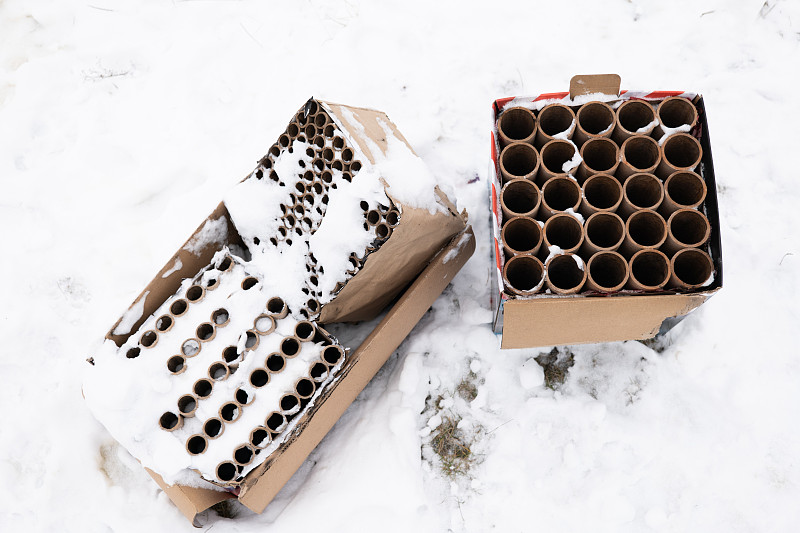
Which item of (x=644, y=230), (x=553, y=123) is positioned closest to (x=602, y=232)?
(x=644, y=230)

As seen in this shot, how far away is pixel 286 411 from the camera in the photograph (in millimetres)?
1287

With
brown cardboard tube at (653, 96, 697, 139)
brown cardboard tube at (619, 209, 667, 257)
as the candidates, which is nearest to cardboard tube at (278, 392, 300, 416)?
brown cardboard tube at (619, 209, 667, 257)

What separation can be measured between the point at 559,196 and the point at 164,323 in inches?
45.8

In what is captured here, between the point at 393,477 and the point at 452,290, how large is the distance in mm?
640

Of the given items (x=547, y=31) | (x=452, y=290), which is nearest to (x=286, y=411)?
(x=452, y=290)

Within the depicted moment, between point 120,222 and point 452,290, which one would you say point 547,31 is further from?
point 120,222

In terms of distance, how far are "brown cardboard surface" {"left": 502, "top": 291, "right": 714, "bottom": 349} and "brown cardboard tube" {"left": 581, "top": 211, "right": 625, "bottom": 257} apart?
12 centimetres

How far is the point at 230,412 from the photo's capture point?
1329 mm

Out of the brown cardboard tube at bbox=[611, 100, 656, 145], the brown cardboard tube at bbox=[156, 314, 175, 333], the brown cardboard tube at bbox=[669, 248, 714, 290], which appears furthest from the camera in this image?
the brown cardboard tube at bbox=[156, 314, 175, 333]

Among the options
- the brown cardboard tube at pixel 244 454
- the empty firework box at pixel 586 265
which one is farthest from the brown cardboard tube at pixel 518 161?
the brown cardboard tube at pixel 244 454

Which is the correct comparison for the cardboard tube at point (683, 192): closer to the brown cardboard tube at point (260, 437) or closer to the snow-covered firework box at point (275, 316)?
the snow-covered firework box at point (275, 316)

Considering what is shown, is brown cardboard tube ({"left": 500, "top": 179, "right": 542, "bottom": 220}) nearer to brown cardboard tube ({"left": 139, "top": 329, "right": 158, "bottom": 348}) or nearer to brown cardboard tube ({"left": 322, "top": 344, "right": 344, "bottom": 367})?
brown cardboard tube ({"left": 322, "top": 344, "right": 344, "bottom": 367})

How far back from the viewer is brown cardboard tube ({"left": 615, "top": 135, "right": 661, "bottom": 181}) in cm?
111

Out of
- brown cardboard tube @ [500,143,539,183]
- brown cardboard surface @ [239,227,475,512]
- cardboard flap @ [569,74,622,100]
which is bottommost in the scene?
brown cardboard surface @ [239,227,475,512]
